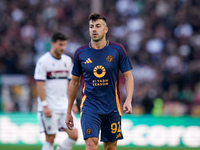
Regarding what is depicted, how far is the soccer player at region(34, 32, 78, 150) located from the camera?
874 centimetres

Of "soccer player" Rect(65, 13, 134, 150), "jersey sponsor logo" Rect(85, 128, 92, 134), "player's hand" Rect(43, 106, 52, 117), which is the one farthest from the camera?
"player's hand" Rect(43, 106, 52, 117)

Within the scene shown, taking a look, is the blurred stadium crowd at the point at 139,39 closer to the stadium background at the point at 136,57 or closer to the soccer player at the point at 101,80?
the stadium background at the point at 136,57

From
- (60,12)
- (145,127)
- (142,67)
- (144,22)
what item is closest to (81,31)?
(60,12)

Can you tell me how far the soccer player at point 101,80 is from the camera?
664 cm

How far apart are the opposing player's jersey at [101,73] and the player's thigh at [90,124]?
0.09 m

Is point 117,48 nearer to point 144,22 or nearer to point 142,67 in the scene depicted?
point 142,67

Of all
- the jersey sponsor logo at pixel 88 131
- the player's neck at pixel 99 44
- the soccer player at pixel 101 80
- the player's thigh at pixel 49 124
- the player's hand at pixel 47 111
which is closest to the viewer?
the jersey sponsor logo at pixel 88 131

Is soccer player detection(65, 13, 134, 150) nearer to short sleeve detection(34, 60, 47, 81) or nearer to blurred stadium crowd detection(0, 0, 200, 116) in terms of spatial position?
short sleeve detection(34, 60, 47, 81)

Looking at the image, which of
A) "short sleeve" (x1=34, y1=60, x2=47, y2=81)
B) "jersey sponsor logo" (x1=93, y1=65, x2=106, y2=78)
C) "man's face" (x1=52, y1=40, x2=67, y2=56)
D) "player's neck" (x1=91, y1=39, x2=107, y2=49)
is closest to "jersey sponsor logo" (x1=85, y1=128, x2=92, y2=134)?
"jersey sponsor logo" (x1=93, y1=65, x2=106, y2=78)

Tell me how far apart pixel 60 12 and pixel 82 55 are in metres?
15.4

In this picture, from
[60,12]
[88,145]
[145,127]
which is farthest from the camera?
[60,12]

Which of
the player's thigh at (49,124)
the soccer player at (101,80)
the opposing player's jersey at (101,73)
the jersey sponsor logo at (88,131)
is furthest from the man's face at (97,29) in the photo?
the player's thigh at (49,124)

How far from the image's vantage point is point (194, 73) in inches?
650

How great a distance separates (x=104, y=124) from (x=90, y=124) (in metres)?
0.28
